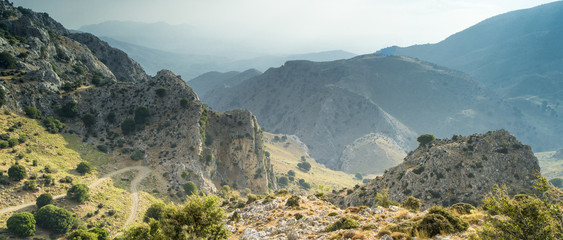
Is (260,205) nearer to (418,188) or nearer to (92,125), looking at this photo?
(418,188)

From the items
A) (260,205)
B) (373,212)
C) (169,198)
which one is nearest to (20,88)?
(169,198)

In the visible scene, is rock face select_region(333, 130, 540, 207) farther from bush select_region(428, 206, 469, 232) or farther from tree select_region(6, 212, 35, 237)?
tree select_region(6, 212, 35, 237)

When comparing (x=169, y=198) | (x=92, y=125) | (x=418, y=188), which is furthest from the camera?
(x=92, y=125)

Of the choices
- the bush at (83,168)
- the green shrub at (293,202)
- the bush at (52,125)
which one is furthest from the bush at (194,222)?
the bush at (52,125)

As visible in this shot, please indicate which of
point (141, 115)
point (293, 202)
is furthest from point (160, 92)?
point (293, 202)

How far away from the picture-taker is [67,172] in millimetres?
59438

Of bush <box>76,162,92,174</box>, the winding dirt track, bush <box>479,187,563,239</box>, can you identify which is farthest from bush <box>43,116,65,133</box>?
bush <box>479,187,563,239</box>

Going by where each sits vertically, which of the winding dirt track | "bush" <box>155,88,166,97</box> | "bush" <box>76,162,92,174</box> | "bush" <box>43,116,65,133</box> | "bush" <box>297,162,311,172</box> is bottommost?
"bush" <box>297,162,311,172</box>

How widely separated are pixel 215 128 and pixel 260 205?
6709 cm

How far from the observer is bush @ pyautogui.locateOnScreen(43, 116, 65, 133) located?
6800cm

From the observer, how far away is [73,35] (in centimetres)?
13712

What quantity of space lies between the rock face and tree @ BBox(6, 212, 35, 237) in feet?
184

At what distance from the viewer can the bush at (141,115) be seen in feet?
280

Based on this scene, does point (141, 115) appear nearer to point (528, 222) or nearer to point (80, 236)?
point (80, 236)
